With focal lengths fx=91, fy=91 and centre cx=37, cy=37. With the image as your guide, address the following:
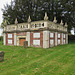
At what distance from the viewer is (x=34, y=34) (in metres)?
14.1

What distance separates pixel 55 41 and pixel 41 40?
308 cm

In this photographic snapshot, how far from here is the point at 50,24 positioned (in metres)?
14.1

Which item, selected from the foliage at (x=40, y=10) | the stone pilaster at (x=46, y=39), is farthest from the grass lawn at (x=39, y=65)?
the foliage at (x=40, y=10)

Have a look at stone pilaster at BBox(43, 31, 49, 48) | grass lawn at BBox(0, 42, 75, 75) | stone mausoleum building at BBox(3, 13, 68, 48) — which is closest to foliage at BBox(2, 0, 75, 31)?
stone mausoleum building at BBox(3, 13, 68, 48)

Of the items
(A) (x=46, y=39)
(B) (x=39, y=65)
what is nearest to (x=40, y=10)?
(A) (x=46, y=39)

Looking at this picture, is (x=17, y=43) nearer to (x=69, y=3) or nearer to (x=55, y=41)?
(x=55, y=41)

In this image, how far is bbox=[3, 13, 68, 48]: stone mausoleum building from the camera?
1314 cm

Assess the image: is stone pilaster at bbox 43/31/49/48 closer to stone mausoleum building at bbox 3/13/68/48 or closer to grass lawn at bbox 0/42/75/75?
stone mausoleum building at bbox 3/13/68/48

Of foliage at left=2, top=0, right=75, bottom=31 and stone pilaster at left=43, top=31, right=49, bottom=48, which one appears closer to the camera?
stone pilaster at left=43, top=31, right=49, bottom=48

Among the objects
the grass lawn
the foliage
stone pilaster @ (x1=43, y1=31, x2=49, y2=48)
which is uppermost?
the foliage

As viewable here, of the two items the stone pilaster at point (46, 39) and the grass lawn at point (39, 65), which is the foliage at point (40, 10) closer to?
the stone pilaster at point (46, 39)

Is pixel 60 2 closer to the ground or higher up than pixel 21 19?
higher up

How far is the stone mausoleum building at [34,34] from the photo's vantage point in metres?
13.1

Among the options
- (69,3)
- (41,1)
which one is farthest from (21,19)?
(69,3)
